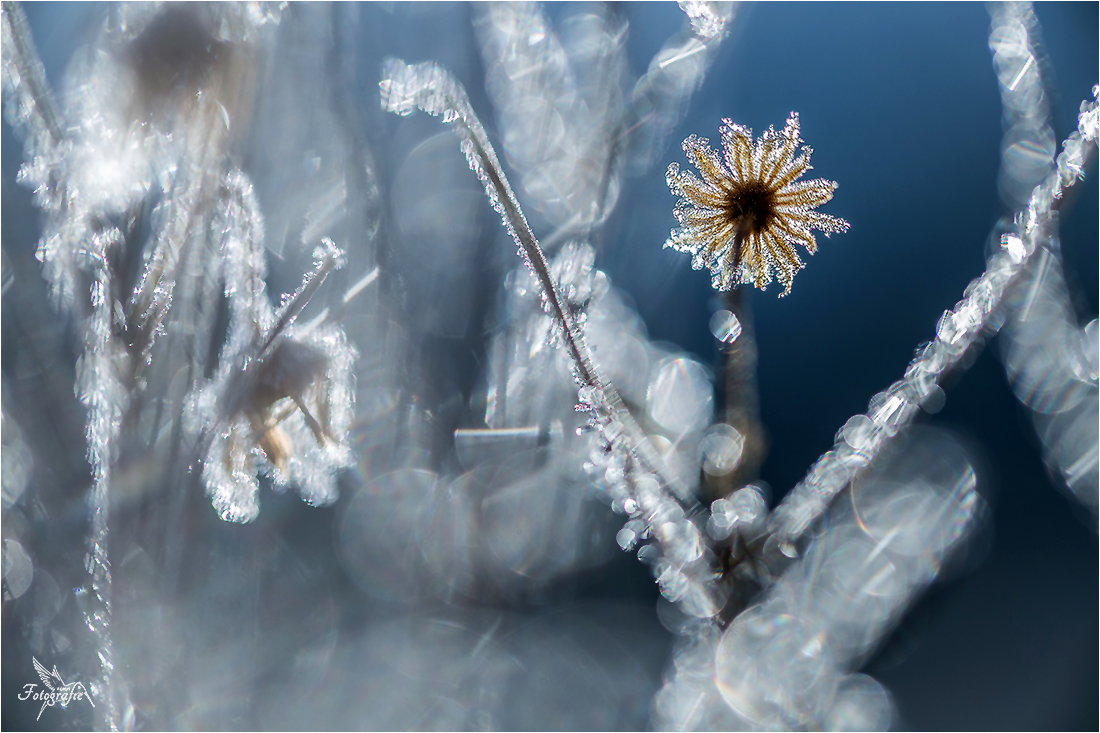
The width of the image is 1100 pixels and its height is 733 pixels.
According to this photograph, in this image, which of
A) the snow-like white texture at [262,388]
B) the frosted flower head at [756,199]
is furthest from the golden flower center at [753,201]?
the snow-like white texture at [262,388]

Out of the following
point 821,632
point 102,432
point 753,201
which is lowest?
point 821,632

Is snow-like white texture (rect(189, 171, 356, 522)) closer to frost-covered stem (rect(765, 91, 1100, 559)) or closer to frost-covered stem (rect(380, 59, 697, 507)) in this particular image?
frost-covered stem (rect(380, 59, 697, 507))

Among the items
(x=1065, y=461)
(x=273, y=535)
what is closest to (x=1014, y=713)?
(x=1065, y=461)

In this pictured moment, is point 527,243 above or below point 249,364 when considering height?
above

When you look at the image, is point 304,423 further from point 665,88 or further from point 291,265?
point 665,88

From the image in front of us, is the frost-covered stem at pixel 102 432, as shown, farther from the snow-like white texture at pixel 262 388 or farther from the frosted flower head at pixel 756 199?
the frosted flower head at pixel 756 199

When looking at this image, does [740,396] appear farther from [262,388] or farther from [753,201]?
[262,388]

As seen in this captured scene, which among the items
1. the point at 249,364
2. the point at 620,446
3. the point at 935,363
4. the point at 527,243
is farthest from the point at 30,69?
the point at 935,363
